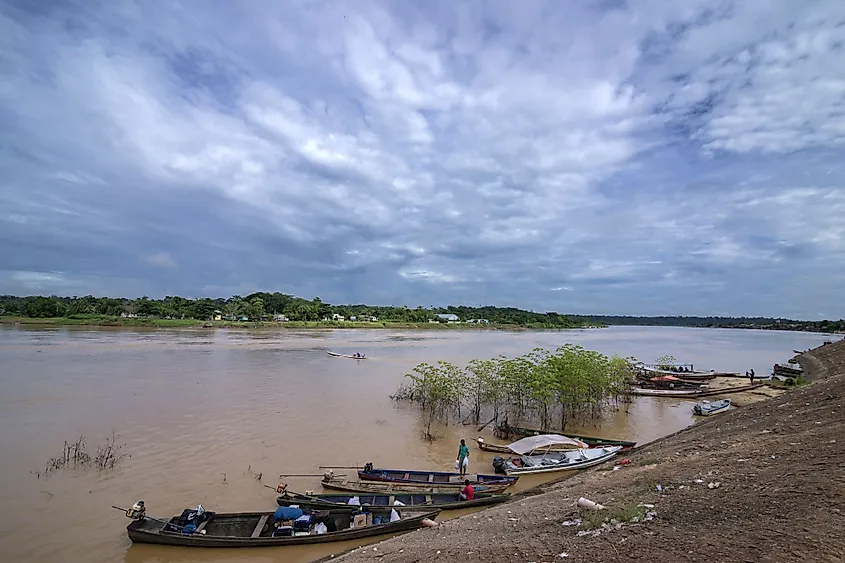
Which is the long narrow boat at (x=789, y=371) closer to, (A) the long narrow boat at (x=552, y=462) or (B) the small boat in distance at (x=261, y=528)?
(A) the long narrow boat at (x=552, y=462)

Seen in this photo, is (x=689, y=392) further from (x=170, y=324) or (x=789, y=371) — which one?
(x=170, y=324)

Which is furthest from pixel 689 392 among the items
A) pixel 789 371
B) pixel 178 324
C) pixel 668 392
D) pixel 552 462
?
pixel 178 324

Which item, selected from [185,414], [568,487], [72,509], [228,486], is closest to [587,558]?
[568,487]

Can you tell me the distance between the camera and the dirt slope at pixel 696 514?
19.5 ft

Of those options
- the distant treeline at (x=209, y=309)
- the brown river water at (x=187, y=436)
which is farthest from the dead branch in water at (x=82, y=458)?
the distant treeline at (x=209, y=309)

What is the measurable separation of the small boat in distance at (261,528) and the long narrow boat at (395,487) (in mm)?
1834

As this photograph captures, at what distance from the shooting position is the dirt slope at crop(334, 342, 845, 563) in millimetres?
5941

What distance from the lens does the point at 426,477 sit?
15492mm

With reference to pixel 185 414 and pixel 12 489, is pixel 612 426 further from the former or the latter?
pixel 12 489

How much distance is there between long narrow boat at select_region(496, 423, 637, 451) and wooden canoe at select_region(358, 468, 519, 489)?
5.40 m

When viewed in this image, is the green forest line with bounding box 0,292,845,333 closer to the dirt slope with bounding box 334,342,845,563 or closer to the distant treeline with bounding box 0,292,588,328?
the distant treeline with bounding box 0,292,588,328

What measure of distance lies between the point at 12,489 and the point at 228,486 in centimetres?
673

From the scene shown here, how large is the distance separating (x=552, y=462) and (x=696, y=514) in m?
9.84

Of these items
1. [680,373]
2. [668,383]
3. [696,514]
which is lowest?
[668,383]
